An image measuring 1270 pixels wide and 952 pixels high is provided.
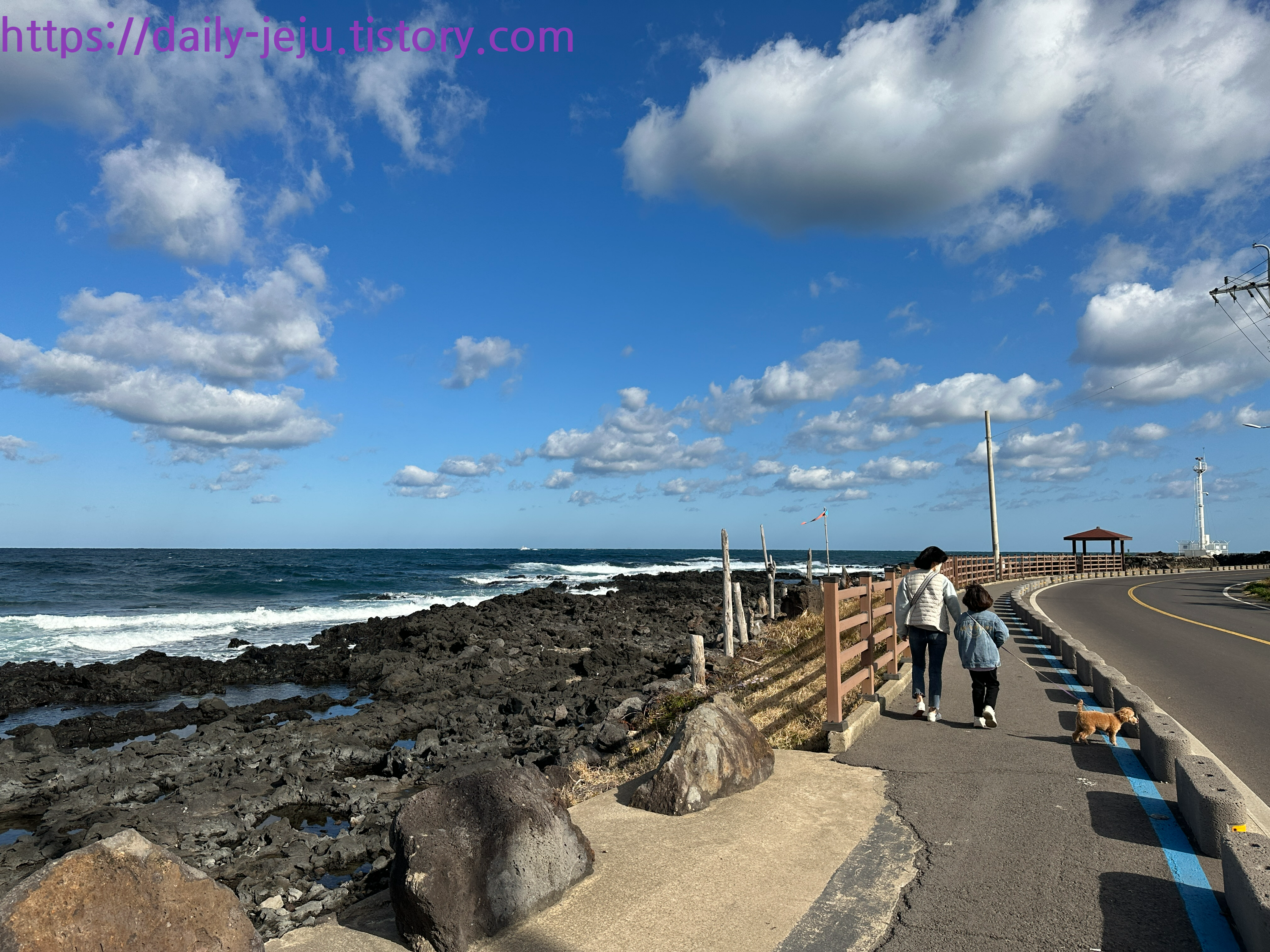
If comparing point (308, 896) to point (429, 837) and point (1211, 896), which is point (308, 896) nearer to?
point (429, 837)

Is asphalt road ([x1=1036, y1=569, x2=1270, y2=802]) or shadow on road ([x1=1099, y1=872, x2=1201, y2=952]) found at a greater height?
shadow on road ([x1=1099, y1=872, x2=1201, y2=952])

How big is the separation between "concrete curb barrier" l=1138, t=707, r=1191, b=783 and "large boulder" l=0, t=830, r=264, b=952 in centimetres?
548

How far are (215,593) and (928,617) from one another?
4342cm

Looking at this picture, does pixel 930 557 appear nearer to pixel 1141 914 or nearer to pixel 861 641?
pixel 861 641

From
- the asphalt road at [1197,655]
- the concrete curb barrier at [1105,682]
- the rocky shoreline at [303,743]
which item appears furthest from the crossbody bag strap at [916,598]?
the rocky shoreline at [303,743]

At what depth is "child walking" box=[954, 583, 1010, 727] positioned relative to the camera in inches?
278

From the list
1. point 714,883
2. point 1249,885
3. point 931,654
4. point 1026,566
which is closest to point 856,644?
point 931,654

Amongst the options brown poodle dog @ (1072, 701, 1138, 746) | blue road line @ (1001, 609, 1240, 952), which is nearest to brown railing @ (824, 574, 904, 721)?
brown poodle dog @ (1072, 701, 1138, 746)

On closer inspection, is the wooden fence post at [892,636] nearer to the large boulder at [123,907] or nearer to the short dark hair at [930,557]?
the short dark hair at [930,557]

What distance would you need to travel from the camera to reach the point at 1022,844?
14.6 ft

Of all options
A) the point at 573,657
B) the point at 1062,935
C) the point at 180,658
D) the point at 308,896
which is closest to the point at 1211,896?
the point at 1062,935

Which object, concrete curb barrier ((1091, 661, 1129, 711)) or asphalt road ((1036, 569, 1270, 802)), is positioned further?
concrete curb barrier ((1091, 661, 1129, 711))

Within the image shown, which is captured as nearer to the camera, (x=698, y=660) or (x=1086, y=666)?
(x=1086, y=666)

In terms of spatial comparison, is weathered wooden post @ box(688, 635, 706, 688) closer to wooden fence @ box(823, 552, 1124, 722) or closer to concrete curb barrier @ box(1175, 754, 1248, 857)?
wooden fence @ box(823, 552, 1124, 722)
